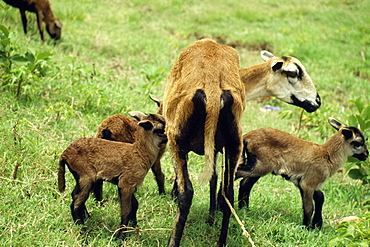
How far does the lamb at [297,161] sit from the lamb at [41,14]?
5.52 metres

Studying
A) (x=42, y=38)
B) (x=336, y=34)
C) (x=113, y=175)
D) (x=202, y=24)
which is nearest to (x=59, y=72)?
(x=42, y=38)

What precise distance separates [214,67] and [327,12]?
12.4 m

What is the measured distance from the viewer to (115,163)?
4.26 metres

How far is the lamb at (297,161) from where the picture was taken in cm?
503

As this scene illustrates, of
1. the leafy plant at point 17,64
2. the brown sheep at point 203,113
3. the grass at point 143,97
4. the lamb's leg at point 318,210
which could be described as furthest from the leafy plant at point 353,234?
the leafy plant at point 17,64

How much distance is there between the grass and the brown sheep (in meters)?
0.81

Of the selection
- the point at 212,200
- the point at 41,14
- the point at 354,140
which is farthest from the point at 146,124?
the point at 41,14

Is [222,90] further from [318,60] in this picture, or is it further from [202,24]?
[202,24]

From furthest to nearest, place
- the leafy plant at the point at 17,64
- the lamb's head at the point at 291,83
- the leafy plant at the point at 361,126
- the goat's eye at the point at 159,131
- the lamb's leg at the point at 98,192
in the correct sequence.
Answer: the leafy plant at the point at 361,126 < the leafy plant at the point at 17,64 < the lamb's head at the point at 291,83 < the lamb's leg at the point at 98,192 < the goat's eye at the point at 159,131

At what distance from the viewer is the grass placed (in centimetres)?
448

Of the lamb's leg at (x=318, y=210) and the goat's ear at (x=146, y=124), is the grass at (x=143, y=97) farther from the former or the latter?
the goat's ear at (x=146, y=124)

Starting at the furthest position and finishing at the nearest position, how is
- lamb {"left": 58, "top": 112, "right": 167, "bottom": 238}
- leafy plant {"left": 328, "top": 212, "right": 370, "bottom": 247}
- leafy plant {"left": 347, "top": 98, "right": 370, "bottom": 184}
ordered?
leafy plant {"left": 347, "top": 98, "right": 370, "bottom": 184} → lamb {"left": 58, "top": 112, "right": 167, "bottom": 238} → leafy plant {"left": 328, "top": 212, "right": 370, "bottom": 247}

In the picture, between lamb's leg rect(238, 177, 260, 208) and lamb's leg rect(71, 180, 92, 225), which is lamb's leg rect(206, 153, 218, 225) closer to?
lamb's leg rect(238, 177, 260, 208)

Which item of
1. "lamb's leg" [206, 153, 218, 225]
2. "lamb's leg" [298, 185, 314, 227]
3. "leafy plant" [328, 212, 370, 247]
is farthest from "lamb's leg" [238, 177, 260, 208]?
"leafy plant" [328, 212, 370, 247]
